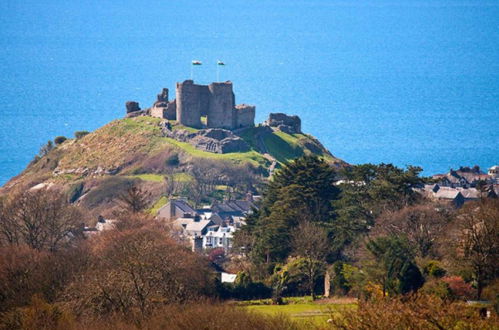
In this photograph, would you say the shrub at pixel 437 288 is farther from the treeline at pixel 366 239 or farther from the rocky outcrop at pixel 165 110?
the rocky outcrop at pixel 165 110

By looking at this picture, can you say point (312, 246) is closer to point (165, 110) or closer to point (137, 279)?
point (137, 279)

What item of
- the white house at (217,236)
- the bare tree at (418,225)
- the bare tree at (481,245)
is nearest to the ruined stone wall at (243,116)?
the white house at (217,236)

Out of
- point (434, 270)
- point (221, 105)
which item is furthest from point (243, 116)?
point (434, 270)

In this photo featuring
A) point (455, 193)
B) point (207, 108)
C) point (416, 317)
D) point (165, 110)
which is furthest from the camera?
point (165, 110)

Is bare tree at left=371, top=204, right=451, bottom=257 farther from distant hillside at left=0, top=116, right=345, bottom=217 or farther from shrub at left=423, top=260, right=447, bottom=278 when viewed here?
distant hillside at left=0, top=116, right=345, bottom=217

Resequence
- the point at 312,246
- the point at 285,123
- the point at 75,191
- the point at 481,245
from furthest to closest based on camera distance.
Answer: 1. the point at 285,123
2. the point at 75,191
3. the point at 312,246
4. the point at 481,245

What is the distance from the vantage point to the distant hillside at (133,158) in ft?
376

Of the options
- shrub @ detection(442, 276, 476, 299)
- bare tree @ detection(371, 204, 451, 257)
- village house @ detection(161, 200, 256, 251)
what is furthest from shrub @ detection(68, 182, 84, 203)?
shrub @ detection(442, 276, 476, 299)

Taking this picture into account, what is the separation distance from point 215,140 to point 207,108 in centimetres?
328

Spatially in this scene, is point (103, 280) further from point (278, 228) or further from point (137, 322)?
point (278, 228)

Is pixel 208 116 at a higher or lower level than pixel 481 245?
higher

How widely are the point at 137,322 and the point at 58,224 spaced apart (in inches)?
984

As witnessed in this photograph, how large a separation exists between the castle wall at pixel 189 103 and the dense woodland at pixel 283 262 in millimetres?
41478

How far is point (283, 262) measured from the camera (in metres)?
60.4
